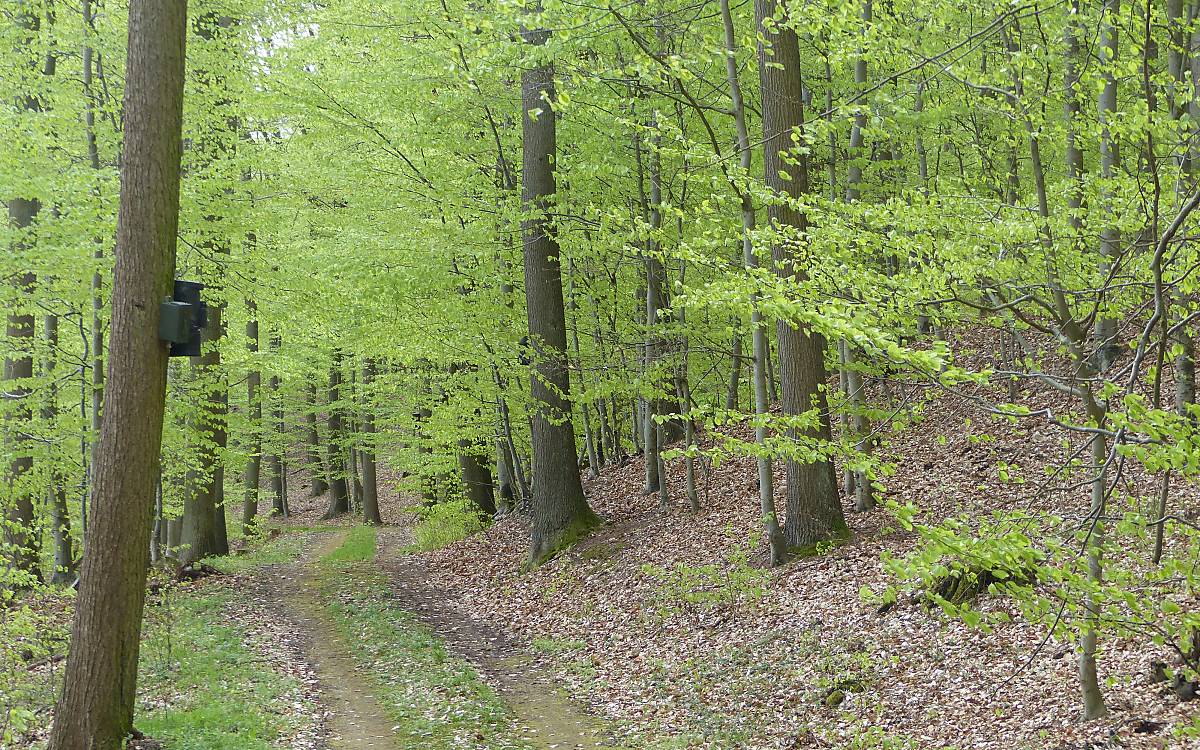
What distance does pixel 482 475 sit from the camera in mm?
19125

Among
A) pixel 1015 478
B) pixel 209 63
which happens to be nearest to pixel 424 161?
pixel 209 63

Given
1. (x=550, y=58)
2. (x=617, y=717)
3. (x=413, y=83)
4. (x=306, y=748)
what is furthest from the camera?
(x=413, y=83)

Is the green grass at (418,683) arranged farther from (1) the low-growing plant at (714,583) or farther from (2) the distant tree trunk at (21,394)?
(2) the distant tree trunk at (21,394)

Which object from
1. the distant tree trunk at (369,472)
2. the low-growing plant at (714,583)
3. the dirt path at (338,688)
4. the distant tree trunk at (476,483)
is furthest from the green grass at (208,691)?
the distant tree trunk at (369,472)

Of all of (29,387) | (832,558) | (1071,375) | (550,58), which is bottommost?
(832,558)

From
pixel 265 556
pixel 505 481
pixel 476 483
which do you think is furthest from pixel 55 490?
pixel 505 481

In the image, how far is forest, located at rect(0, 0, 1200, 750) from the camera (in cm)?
489

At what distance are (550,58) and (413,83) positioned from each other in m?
4.62

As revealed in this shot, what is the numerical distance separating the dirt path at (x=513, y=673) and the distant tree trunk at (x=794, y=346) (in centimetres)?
346

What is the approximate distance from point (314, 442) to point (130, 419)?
1002 inches

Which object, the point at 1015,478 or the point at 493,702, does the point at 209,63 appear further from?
the point at 1015,478

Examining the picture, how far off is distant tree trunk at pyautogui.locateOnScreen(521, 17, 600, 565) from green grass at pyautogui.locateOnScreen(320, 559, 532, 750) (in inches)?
107

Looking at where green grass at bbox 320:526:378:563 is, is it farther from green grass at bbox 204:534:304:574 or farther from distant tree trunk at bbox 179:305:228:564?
distant tree trunk at bbox 179:305:228:564

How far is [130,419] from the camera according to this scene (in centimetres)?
596
